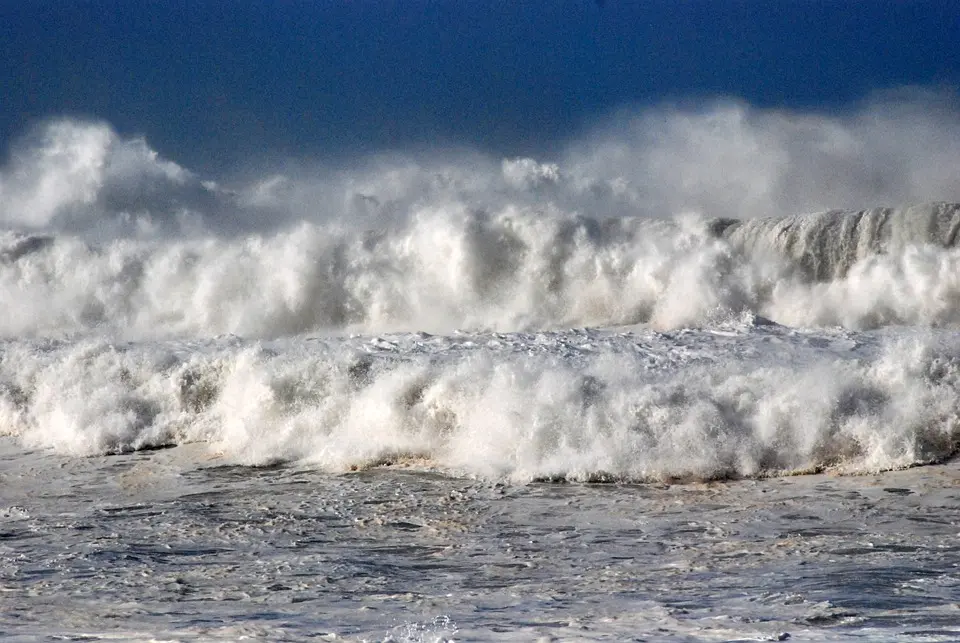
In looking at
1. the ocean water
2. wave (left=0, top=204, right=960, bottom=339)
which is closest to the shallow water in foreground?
the ocean water

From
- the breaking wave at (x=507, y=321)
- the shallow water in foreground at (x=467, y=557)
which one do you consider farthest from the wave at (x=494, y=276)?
the shallow water in foreground at (x=467, y=557)

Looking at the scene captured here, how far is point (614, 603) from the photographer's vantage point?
13.6 ft

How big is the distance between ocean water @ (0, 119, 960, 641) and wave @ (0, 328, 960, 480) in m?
0.02

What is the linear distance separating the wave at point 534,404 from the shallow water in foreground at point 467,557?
276mm

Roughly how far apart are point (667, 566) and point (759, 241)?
954 centimetres

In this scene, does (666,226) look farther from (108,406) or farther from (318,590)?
(318,590)

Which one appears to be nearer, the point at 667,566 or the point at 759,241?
the point at 667,566

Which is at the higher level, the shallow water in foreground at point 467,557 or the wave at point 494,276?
the wave at point 494,276

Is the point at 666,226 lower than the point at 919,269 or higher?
higher

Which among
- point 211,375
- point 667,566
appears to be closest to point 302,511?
point 667,566

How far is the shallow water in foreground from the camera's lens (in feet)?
12.6

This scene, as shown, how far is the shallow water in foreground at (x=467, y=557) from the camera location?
3.84 m

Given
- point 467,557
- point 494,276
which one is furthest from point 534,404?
point 494,276

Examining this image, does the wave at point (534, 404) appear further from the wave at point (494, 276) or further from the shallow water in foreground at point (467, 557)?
the wave at point (494, 276)
